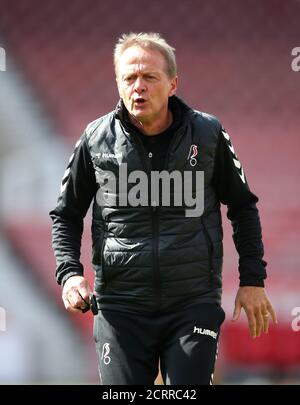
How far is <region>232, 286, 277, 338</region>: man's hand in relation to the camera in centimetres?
300

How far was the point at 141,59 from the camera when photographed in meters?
2.93

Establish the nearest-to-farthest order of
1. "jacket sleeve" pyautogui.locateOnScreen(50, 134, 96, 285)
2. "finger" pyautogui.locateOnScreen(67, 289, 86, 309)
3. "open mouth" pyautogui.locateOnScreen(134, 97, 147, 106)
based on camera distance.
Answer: "finger" pyautogui.locateOnScreen(67, 289, 86, 309) → "open mouth" pyautogui.locateOnScreen(134, 97, 147, 106) → "jacket sleeve" pyautogui.locateOnScreen(50, 134, 96, 285)

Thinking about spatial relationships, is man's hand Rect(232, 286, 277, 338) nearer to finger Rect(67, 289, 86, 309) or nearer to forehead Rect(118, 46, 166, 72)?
finger Rect(67, 289, 86, 309)

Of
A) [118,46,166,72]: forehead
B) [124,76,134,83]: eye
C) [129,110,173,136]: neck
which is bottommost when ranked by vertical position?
[129,110,173,136]: neck

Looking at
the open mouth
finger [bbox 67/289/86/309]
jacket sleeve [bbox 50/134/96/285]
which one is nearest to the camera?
finger [bbox 67/289/86/309]

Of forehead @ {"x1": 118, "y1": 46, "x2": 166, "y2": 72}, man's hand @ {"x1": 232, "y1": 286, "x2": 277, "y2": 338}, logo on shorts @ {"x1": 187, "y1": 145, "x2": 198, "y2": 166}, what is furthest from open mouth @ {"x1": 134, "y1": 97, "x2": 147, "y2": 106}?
man's hand @ {"x1": 232, "y1": 286, "x2": 277, "y2": 338}

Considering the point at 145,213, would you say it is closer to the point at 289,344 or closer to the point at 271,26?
the point at 289,344

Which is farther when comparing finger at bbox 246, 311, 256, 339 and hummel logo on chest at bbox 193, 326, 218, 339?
finger at bbox 246, 311, 256, 339

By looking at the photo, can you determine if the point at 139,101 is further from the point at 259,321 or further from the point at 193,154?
the point at 259,321

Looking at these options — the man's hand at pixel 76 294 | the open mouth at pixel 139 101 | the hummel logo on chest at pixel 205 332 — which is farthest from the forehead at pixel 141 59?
the hummel logo on chest at pixel 205 332

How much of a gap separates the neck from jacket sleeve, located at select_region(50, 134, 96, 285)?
0.18 meters

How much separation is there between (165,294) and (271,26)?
3.33 metres

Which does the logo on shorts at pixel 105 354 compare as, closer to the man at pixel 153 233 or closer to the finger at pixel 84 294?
the man at pixel 153 233

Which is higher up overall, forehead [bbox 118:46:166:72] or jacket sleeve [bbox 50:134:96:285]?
forehead [bbox 118:46:166:72]
